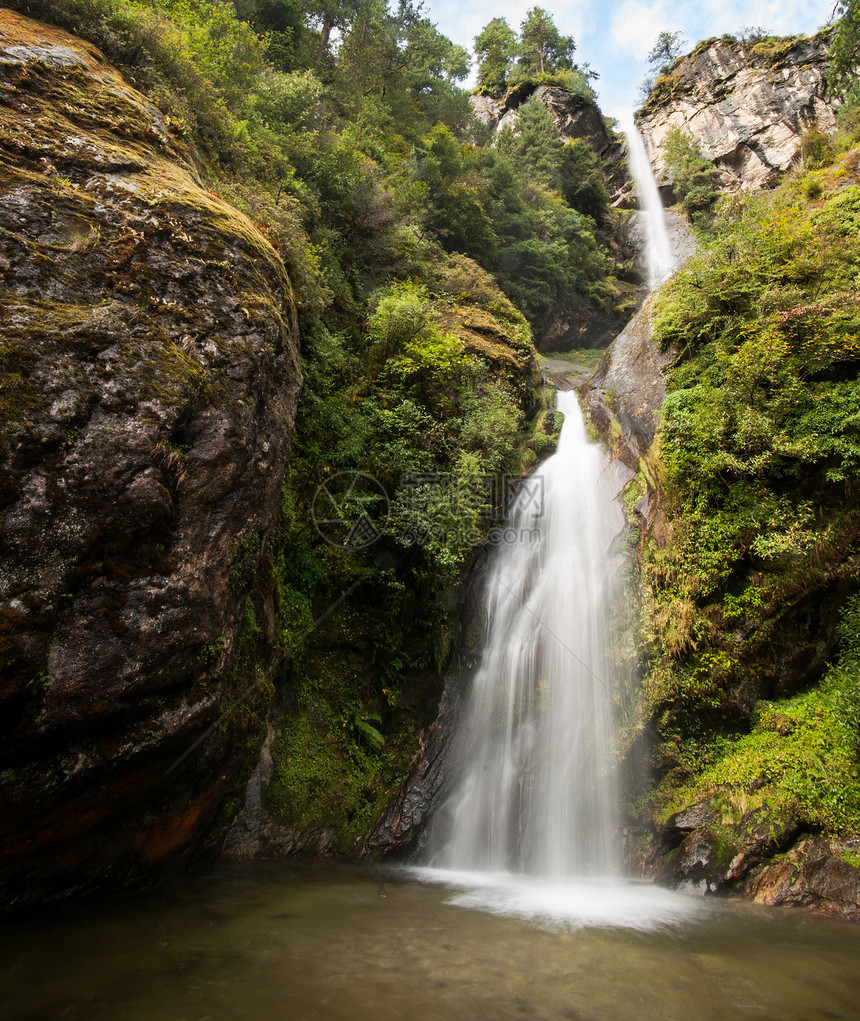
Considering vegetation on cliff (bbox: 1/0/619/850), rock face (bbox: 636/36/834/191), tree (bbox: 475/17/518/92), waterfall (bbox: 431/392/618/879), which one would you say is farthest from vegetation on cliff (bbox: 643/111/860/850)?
tree (bbox: 475/17/518/92)

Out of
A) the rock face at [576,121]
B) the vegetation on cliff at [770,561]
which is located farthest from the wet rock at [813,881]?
the rock face at [576,121]

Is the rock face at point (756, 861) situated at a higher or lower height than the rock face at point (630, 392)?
lower

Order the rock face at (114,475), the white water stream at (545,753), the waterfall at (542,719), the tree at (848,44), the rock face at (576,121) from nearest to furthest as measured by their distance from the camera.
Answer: the rock face at (114,475)
the white water stream at (545,753)
the waterfall at (542,719)
the tree at (848,44)
the rock face at (576,121)

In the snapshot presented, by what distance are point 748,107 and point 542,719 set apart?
1320 inches

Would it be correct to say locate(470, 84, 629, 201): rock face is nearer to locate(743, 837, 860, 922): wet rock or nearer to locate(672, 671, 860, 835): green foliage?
locate(672, 671, 860, 835): green foliage

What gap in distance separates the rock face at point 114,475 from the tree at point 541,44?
144 ft

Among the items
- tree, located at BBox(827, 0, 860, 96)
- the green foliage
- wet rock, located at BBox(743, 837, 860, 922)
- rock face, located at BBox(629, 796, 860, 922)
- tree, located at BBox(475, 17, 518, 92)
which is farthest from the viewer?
tree, located at BBox(475, 17, 518, 92)

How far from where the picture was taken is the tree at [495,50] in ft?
116

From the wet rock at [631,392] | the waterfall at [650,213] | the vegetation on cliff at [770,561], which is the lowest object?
the vegetation on cliff at [770,561]

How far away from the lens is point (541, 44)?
36.9 m

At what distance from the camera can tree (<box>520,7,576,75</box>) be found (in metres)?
36.7

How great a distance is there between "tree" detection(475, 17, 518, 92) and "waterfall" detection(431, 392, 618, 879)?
40058mm

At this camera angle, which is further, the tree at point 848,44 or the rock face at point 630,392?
the tree at point 848,44

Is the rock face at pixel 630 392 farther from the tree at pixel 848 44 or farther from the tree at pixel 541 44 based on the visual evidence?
the tree at pixel 541 44
